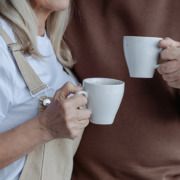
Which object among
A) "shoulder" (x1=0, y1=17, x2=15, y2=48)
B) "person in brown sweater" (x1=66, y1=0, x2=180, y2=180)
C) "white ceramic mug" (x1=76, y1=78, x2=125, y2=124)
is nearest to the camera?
"white ceramic mug" (x1=76, y1=78, x2=125, y2=124)

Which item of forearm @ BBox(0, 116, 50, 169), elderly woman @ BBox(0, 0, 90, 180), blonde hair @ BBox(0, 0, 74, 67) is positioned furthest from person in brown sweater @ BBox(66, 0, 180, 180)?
forearm @ BBox(0, 116, 50, 169)

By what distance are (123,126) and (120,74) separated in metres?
0.21

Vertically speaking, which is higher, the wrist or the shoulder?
the shoulder

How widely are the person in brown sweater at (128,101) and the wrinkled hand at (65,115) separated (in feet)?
1.06

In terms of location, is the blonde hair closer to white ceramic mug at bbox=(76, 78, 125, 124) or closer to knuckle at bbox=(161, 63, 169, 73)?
white ceramic mug at bbox=(76, 78, 125, 124)

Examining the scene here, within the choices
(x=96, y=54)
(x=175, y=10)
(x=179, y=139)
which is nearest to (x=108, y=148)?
(x=179, y=139)

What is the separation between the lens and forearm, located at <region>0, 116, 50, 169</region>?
902 millimetres

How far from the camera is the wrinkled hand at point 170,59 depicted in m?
0.90

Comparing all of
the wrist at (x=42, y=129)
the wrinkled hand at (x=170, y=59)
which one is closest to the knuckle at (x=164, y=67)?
the wrinkled hand at (x=170, y=59)

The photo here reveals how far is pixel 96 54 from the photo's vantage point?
3.99 feet

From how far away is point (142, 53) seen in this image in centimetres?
90

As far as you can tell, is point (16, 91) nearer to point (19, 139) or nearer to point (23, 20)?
point (19, 139)

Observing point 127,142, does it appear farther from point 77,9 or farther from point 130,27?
point 77,9

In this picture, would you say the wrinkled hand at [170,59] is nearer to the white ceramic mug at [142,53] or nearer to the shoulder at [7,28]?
the white ceramic mug at [142,53]
